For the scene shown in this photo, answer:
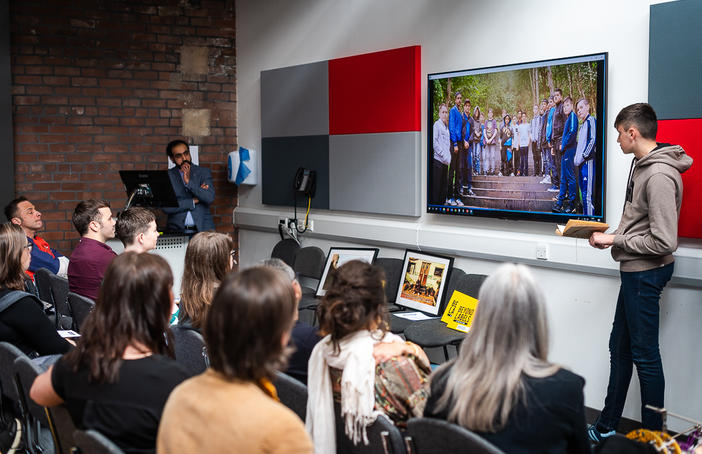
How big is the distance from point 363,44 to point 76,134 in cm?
289

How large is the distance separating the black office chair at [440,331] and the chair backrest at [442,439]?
1923 mm

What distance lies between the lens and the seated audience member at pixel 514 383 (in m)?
1.79

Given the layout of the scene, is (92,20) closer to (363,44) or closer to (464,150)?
(363,44)

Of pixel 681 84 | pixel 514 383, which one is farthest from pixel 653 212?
pixel 514 383

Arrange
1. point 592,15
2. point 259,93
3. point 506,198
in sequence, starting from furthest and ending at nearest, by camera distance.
Answer: point 259,93
point 506,198
point 592,15

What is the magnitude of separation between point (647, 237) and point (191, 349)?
2210mm

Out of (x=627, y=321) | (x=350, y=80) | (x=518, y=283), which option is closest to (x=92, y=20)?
(x=350, y=80)

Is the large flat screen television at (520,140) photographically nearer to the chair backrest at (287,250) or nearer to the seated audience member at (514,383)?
the chair backrest at (287,250)

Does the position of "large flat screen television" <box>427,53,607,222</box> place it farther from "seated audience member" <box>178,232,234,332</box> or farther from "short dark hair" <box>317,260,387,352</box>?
"short dark hair" <box>317,260,387,352</box>

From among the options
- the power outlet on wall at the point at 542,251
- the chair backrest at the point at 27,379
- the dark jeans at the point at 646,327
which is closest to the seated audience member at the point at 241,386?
the chair backrest at the point at 27,379

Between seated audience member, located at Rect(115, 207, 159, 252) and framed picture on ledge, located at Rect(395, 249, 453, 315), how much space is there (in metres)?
A: 1.80

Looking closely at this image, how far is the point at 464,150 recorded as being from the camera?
15.7 feet

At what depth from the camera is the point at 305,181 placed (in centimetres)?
624

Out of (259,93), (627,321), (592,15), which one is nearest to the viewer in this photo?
(627,321)
